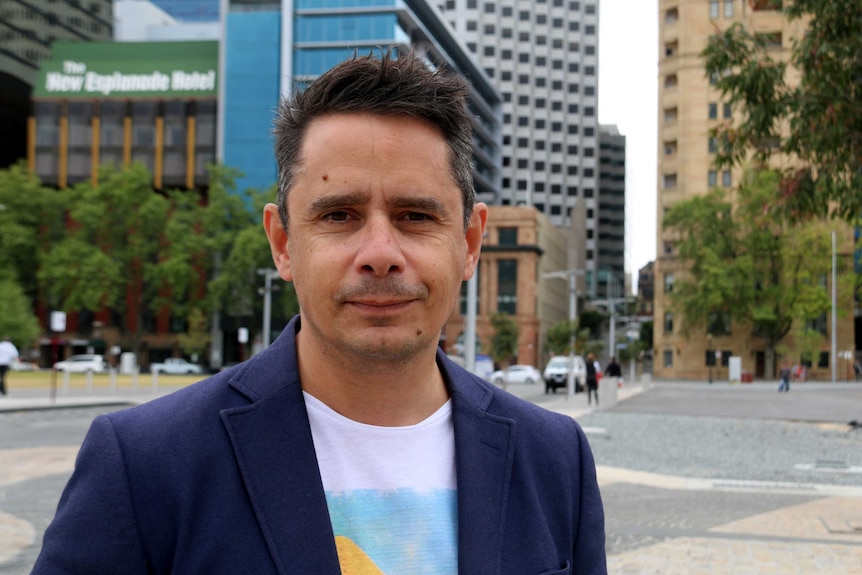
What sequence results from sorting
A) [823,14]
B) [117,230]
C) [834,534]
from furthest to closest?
[117,230]
[823,14]
[834,534]

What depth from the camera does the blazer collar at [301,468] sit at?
168 cm

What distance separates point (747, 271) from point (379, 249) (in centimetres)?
7800

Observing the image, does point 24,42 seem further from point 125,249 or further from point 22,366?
point 22,366

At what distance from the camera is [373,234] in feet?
5.87

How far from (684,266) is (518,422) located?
8614 centimetres

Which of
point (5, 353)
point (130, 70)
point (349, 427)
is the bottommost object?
point (5, 353)

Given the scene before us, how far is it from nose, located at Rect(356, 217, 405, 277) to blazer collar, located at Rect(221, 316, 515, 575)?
263mm

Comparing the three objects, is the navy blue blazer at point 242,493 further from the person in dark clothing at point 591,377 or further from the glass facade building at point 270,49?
the glass facade building at point 270,49

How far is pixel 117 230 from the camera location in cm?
7112

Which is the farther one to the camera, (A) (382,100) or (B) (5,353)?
(B) (5,353)

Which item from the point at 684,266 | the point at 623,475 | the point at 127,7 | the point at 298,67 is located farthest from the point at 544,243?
the point at 623,475

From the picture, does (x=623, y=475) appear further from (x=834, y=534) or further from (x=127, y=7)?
(x=127, y=7)

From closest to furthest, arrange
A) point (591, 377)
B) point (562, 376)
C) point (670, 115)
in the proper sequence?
point (591, 377), point (562, 376), point (670, 115)

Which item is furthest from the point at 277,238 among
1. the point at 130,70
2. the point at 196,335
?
the point at 130,70
